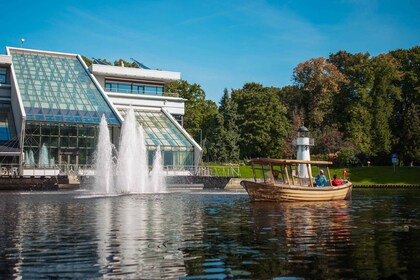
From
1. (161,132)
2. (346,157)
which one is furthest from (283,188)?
(346,157)

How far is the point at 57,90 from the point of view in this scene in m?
59.9

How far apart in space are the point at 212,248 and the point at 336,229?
5731mm

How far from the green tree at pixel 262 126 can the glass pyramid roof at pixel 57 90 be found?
2467 centimetres

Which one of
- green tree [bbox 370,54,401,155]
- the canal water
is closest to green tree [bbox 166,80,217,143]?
green tree [bbox 370,54,401,155]

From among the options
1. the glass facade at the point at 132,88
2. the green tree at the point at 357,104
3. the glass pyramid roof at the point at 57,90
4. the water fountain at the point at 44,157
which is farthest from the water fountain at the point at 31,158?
the green tree at the point at 357,104

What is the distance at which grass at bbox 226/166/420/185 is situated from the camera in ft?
201

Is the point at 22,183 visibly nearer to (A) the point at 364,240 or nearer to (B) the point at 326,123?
(A) the point at 364,240

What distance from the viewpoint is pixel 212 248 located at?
1340 centimetres

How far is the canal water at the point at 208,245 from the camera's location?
34.6ft

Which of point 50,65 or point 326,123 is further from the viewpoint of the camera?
point 326,123

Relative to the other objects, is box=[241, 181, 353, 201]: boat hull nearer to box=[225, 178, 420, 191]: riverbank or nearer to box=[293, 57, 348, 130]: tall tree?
box=[225, 178, 420, 191]: riverbank

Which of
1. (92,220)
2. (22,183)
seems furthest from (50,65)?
(92,220)

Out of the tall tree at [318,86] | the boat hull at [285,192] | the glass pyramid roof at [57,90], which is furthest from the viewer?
the tall tree at [318,86]

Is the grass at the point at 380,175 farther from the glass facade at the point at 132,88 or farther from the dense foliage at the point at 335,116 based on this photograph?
the glass facade at the point at 132,88
